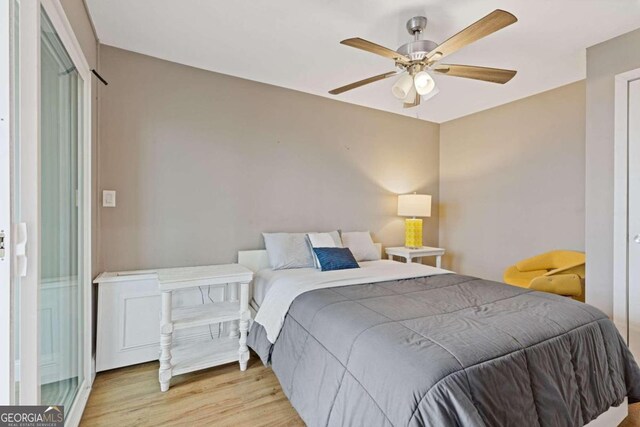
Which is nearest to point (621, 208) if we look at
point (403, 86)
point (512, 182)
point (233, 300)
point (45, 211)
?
point (512, 182)

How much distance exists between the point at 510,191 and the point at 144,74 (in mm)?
3886

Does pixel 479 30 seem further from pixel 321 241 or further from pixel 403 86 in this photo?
pixel 321 241

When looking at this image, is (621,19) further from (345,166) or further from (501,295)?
(345,166)

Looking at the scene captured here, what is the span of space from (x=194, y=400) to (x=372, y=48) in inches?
95.0

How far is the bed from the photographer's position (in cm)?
109

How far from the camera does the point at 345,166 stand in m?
3.57

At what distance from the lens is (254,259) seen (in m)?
2.89

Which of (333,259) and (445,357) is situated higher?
(333,259)

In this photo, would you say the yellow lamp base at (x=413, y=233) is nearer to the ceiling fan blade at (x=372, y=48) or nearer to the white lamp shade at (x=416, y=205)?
the white lamp shade at (x=416, y=205)

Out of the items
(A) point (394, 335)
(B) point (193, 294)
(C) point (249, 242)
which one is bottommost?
(B) point (193, 294)

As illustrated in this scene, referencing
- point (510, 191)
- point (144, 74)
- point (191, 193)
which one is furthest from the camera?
point (510, 191)

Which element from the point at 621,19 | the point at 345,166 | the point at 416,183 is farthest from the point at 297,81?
the point at 621,19
